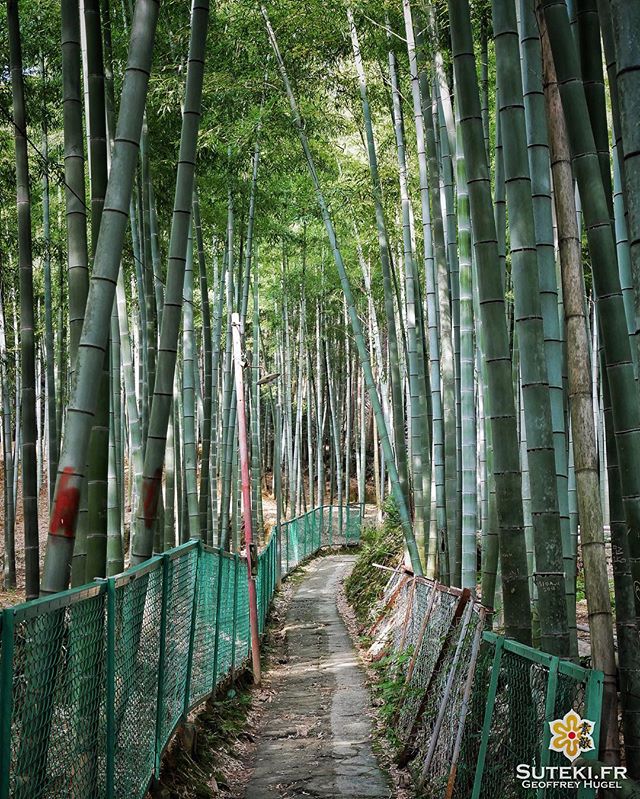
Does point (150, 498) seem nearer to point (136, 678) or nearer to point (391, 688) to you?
point (136, 678)

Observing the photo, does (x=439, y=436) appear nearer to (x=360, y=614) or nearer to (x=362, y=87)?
(x=362, y=87)

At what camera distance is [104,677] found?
2.50 meters

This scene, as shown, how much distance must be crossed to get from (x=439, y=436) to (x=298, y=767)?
245cm

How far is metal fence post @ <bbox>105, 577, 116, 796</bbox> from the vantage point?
8.04 feet

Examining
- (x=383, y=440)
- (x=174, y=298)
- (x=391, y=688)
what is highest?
(x=174, y=298)

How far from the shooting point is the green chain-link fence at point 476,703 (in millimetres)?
2254

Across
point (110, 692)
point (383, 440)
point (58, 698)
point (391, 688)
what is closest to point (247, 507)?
point (383, 440)

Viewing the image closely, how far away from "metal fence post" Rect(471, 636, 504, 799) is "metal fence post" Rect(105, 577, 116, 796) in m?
1.22

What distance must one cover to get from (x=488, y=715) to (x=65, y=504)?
5.12 feet

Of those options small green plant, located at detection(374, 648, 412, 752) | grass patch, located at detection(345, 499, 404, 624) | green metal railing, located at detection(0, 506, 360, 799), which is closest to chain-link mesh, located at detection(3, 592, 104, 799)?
green metal railing, located at detection(0, 506, 360, 799)

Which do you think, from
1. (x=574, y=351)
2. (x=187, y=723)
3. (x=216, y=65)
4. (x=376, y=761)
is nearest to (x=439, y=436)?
(x=376, y=761)

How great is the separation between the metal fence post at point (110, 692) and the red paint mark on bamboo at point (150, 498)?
0.92 meters

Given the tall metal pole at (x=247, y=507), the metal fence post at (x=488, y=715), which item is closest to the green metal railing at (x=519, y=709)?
the metal fence post at (x=488, y=715)

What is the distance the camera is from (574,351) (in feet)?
8.84
